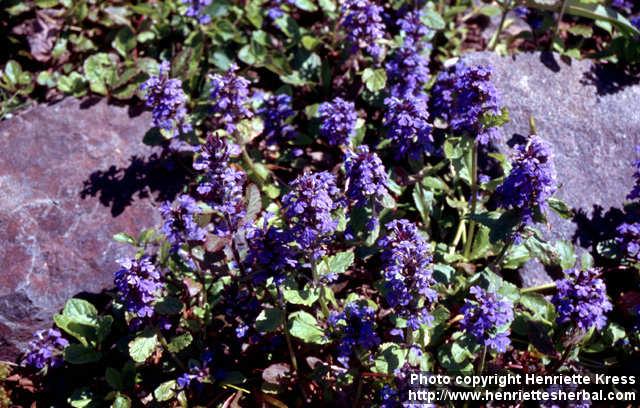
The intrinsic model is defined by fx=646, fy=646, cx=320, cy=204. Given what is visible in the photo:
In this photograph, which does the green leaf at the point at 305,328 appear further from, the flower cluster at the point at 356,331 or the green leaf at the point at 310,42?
the green leaf at the point at 310,42

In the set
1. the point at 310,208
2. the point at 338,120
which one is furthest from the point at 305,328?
the point at 338,120

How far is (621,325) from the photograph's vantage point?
17.0 ft

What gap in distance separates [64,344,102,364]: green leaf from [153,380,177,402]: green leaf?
58cm

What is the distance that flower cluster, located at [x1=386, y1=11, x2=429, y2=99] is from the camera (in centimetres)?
577

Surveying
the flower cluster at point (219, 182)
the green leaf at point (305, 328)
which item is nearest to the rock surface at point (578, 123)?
the green leaf at point (305, 328)

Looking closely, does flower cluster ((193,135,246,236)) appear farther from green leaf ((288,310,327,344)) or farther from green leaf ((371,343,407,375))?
green leaf ((371,343,407,375))

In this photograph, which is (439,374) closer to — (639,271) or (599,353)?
(599,353)

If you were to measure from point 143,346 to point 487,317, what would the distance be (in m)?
2.44

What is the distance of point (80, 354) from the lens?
5.09 meters

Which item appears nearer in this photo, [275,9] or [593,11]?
[593,11]

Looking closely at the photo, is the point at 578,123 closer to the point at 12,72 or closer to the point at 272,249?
the point at 272,249

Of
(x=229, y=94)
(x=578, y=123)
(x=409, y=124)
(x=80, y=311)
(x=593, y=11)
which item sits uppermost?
(x=593, y=11)

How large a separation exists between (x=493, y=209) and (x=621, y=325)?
1410 millimetres

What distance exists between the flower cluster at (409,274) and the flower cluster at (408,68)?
71.6 inches
